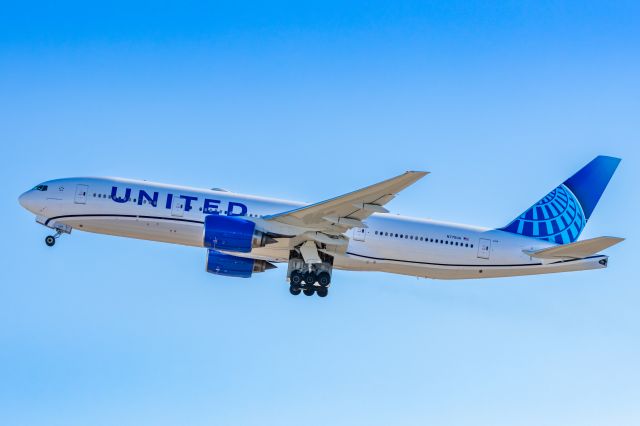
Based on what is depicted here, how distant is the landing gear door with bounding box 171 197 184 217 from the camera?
4094cm

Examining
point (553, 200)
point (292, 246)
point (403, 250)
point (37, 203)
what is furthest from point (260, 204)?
point (553, 200)

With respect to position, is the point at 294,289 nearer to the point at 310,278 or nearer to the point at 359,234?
the point at 310,278

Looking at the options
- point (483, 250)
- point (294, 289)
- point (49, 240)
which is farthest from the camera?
point (49, 240)

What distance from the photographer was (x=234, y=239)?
38938 millimetres

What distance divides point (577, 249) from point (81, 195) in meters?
21.2

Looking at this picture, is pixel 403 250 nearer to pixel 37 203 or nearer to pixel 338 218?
pixel 338 218

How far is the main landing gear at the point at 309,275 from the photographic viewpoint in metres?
41.2

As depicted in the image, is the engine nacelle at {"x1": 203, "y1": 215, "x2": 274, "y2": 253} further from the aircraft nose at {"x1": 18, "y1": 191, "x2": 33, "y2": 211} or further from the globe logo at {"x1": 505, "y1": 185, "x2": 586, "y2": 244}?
the globe logo at {"x1": 505, "y1": 185, "x2": 586, "y2": 244}

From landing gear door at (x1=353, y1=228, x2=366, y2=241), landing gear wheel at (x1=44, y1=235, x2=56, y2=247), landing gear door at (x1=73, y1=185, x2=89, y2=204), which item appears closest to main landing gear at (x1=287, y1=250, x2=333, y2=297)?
landing gear door at (x1=353, y1=228, x2=366, y2=241)

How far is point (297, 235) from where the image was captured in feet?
132

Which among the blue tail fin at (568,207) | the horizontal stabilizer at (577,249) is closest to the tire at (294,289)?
the blue tail fin at (568,207)

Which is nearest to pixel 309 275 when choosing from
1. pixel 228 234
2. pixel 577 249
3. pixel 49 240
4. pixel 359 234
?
pixel 359 234

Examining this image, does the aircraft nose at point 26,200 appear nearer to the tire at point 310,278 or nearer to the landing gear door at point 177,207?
the landing gear door at point 177,207

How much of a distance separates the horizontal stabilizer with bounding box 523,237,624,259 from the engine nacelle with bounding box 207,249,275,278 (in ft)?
40.3
